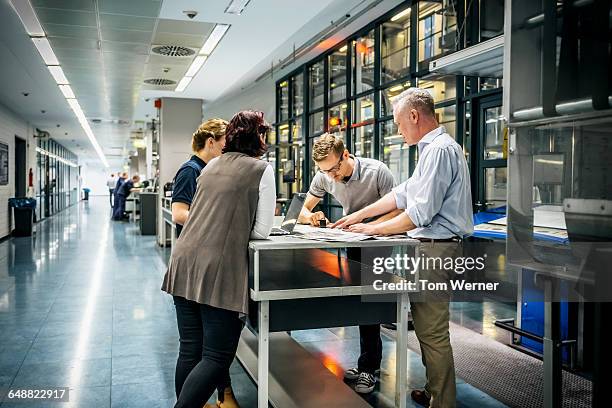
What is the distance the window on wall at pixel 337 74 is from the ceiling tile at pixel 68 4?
4.50 m

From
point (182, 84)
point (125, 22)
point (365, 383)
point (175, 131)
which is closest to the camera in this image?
point (365, 383)

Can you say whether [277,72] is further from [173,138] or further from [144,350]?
[144,350]

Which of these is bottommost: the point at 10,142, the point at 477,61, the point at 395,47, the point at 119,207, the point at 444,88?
the point at 119,207

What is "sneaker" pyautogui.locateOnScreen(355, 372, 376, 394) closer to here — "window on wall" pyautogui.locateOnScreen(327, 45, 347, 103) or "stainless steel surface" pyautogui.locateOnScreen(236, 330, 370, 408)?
"stainless steel surface" pyautogui.locateOnScreen(236, 330, 370, 408)

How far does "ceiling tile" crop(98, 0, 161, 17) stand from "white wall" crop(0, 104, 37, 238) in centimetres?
752

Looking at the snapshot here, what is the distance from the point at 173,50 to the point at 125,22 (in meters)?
1.38

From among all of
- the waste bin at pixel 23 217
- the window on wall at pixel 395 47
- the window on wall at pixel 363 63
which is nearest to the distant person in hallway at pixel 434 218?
the window on wall at pixel 395 47

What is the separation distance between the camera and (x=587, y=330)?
350 cm

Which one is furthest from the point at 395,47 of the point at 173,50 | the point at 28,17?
the point at 28,17

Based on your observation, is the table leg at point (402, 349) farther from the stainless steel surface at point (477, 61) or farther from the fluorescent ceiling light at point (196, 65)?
the fluorescent ceiling light at point (196, 65)

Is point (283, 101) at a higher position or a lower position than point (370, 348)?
higher

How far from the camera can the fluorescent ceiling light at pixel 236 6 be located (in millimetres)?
5371

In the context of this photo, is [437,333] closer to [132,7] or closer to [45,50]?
[132,7]

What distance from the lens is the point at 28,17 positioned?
562cm
